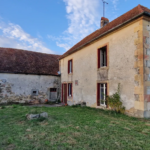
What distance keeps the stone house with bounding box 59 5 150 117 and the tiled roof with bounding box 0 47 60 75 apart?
4849 mm

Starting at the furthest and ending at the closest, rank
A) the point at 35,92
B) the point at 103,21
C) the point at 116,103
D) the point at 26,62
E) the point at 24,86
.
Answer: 1. the point at 26,62
2. the point at 35,92
3. the point at 24,86
4. the point at 103,21
5. the point at 116,103

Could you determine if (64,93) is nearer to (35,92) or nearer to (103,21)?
(35,92)

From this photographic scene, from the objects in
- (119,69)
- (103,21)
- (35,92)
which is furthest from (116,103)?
(35,92)

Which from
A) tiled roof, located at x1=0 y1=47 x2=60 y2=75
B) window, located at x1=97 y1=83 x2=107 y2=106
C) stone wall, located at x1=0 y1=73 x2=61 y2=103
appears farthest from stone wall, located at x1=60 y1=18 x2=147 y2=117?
tiled roof, located at x1=0 y1=47 x2=60 y2=75

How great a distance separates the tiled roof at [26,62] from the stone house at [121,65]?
485 centimetres

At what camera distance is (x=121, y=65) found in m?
7.11

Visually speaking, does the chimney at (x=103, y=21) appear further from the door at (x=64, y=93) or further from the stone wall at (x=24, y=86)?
the stone wall at (x=24, y=86)

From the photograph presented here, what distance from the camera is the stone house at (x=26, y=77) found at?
1248 cm

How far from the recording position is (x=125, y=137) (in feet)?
11.7

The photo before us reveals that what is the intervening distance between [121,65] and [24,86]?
9732 mm

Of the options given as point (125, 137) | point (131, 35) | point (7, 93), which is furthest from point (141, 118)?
point (7, 93)

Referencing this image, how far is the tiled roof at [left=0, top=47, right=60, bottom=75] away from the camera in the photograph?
1303 cm

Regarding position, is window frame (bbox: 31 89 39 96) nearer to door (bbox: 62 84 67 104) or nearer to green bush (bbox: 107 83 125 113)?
door (bbox: 62 84 67 104)

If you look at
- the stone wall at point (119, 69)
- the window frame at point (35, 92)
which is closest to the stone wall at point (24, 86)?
the window frame at point (35, 92)
